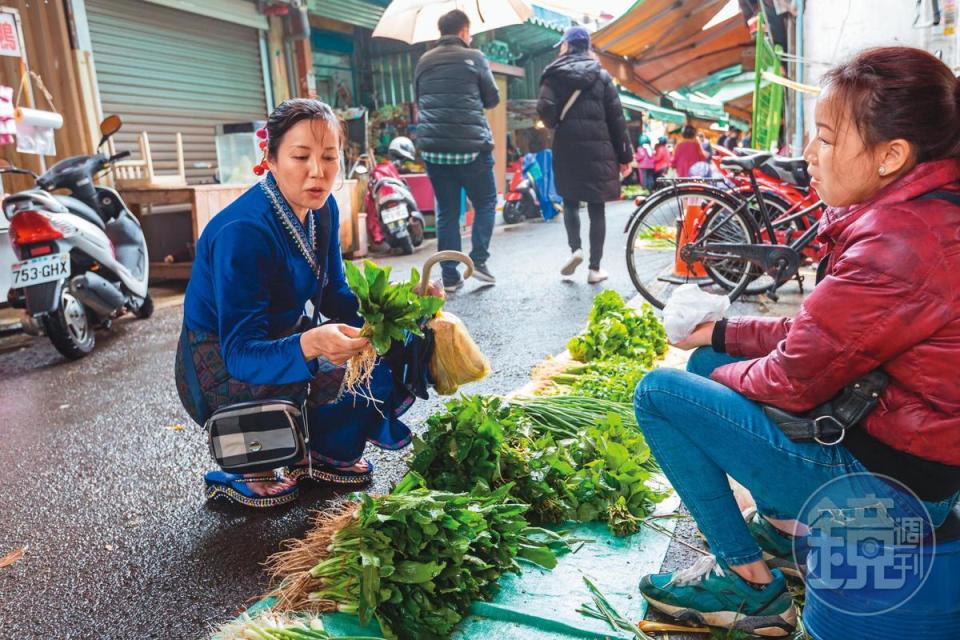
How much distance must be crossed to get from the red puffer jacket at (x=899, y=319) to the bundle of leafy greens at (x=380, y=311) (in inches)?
49.2

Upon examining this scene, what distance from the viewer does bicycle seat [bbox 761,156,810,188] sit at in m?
5.83

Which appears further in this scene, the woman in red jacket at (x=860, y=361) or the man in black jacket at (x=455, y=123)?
the man in black jacket at (x=455, y=123)

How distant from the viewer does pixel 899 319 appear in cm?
157

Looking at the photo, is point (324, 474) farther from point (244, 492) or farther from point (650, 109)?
point (650, 109)

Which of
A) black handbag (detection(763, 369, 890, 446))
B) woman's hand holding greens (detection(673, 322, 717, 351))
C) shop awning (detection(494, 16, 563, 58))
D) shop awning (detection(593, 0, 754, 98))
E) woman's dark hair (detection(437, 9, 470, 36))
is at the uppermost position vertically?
shop awning (detection(494, 16, 563, 58))

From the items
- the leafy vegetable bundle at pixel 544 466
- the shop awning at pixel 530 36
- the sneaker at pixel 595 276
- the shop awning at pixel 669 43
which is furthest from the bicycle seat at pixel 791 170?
the shop awning at pixel 530 36

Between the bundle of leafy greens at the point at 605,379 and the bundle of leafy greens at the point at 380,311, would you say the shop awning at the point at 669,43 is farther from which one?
the bundle of leafy greens at the point at 380,311

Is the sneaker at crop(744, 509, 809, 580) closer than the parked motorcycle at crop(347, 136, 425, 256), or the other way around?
the sneaker at crop(744, 509, 809, 580)

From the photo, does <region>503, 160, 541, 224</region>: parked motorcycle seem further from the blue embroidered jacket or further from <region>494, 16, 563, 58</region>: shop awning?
the blue embroidered jacket

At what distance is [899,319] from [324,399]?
2008 mm

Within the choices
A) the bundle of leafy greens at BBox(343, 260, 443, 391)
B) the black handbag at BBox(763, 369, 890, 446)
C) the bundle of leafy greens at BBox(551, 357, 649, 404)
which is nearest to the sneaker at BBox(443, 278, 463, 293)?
the bundle of leafy greens at BBox(551, 357, 649, 404)

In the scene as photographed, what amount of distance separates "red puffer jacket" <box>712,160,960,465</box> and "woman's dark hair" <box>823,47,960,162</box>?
0.07m

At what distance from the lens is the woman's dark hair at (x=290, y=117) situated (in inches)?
102

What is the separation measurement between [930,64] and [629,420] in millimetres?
1865
